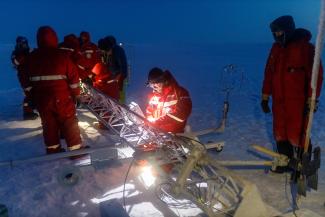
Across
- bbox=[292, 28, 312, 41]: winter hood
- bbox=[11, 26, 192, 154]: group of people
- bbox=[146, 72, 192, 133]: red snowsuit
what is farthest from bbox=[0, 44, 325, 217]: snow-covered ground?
bbox=[292, 28, 312, 41]: winter hood

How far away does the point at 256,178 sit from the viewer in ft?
14.5

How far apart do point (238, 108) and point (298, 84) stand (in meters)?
5.00

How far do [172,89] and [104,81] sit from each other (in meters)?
2.36

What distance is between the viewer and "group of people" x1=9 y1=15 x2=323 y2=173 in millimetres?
4055

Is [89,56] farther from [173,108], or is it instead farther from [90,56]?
[173,108]

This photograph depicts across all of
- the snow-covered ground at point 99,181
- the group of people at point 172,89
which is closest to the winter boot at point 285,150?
the group of people at point 172,89

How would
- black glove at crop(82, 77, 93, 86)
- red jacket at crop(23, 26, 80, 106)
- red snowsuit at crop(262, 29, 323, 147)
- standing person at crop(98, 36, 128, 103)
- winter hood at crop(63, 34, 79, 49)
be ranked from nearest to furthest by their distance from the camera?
red snowsuit at crop(262, 29, 323, 147), red jacket at crop(23, 26, 80, 106), black glove at crop(82, 77, 93, 86), standing person at crop(98, 36, 128, 103), winter hood at crop(63, 34, 79, 49)

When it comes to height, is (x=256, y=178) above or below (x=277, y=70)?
below

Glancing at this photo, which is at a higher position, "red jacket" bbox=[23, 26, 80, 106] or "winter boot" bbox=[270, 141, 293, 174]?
"red jacket" bbox=[23, 26, 80, 106]

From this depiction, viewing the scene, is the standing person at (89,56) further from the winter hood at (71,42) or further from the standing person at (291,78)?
the standing person at (291,78)

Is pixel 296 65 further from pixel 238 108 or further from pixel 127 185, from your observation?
pixel 238 108

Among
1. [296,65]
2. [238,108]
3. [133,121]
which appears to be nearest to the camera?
[296,65]

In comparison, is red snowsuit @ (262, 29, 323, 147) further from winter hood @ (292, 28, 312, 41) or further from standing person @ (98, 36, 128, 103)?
standing person @ (98, 36, 128, 103)

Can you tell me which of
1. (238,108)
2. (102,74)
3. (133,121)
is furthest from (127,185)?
(238,108)
